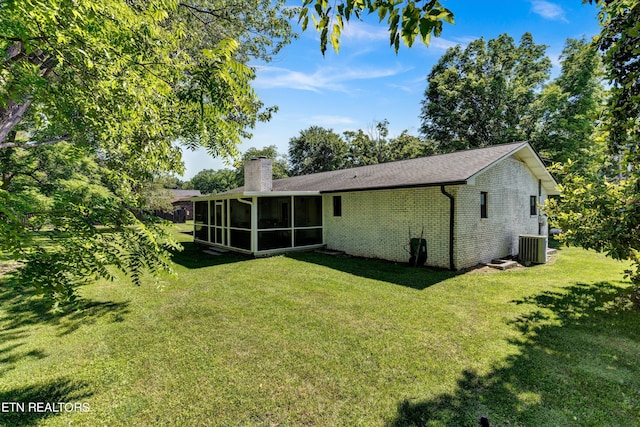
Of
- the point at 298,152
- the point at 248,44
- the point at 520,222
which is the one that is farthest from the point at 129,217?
the point at 298,152

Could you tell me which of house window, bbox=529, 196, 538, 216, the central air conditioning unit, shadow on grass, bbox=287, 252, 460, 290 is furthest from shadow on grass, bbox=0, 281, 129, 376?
house window, bbox=529, 196, 538, 216

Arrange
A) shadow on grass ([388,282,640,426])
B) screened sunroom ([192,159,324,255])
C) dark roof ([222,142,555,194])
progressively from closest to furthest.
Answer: shadow on grass ([388,282,640,426]) < dark roof ([222,142,555,194]) < screened sunroom ([192,159,324,255])

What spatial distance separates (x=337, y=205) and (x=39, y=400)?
36.3ft

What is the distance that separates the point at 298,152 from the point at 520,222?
1389 inches

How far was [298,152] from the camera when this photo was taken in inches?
1725

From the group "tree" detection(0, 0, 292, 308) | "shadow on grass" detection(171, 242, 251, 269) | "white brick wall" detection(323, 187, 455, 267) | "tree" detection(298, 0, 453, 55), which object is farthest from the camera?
"shadow on grass" detection(171, 242, 251, 269)

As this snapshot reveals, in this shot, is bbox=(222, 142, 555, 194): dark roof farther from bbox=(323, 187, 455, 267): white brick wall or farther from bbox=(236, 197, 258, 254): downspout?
bbox=(236, 197, 258, 254): downspout

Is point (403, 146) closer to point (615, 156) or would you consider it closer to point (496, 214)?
point (496, 214)

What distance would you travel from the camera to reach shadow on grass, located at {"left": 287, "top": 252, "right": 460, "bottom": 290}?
8.02 metres

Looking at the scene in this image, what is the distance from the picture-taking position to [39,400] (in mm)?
3189

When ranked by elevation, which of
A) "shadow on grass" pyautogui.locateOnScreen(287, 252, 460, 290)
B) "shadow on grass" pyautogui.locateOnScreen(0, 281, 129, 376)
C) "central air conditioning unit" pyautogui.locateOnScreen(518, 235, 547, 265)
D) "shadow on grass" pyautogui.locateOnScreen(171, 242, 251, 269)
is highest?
"central air conditioning unit" pyautogui.locateOnScreen(518, 235, 547, 265)

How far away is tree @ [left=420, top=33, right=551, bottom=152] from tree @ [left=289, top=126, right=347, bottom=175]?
14.3 m

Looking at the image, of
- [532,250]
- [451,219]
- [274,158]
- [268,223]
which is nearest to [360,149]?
[274,158]

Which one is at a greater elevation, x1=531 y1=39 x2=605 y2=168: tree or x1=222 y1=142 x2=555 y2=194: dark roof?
x1=531 y1=39 x2=605 y2=168: tree
